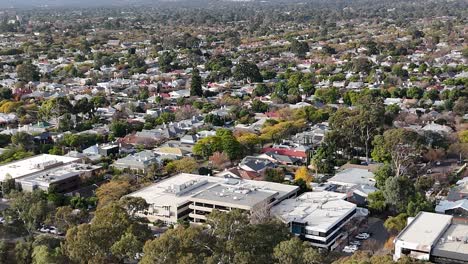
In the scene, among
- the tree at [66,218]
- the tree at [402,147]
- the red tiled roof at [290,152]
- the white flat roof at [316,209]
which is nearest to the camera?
the white flat roof at [316,209]

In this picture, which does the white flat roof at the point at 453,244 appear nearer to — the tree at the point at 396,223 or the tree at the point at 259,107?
the tree at the point at 396,223

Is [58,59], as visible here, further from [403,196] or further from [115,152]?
[403,196]

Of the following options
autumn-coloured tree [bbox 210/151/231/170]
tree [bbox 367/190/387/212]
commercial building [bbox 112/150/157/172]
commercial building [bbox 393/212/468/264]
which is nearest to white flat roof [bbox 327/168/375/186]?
tree [bbox 367/190/387/212]

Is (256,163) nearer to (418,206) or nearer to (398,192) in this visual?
(398,192)

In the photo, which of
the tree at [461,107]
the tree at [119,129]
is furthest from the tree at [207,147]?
Result: the tree at [461,107]

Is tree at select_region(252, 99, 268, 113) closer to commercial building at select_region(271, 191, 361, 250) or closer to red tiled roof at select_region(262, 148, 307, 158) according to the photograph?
red tiled roof at select_region(262, 148, 307, 158)

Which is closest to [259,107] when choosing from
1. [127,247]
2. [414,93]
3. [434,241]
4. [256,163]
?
[414,93]
